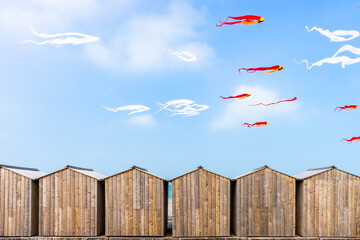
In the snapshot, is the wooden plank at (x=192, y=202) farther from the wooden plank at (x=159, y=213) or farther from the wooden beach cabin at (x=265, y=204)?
the wooden beach cabin at (x=265, y=204)

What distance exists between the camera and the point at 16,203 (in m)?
14.1

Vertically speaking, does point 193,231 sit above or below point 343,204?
below

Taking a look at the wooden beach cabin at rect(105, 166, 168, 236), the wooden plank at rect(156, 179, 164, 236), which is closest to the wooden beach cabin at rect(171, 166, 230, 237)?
the wooden plank at rect(156, 179, 164, 236)

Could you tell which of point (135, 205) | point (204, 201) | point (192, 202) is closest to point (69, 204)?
Answer: point (135, 205)

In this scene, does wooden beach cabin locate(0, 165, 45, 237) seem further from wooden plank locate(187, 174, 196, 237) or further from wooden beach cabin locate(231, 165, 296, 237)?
wooden beach cabin locate(231, 165, 296, 237)

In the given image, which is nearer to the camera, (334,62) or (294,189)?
(294,189)

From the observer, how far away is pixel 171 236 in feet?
46.4

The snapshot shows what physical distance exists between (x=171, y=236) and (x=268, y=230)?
4330 mm

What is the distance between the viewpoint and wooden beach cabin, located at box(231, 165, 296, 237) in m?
13.9

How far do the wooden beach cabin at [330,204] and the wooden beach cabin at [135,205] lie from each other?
6.46m

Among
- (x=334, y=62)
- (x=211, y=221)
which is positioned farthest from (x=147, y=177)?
(x=334, y=62)

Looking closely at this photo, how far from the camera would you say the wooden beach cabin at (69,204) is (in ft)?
45.7

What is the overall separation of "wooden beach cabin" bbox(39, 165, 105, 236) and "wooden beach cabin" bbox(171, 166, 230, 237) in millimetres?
3708

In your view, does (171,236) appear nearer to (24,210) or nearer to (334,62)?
(24,210)
